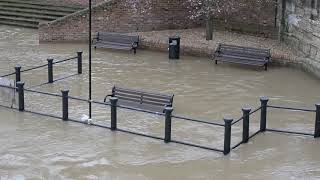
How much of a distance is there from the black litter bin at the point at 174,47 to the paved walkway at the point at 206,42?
2.60 ft

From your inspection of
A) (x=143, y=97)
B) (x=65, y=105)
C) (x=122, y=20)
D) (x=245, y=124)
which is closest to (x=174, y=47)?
(x=122, y=20)

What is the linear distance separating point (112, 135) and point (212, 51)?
881 centimetres

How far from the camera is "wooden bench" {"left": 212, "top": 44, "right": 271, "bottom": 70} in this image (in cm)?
1952

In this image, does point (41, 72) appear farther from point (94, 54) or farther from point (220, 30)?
point (220, 30)

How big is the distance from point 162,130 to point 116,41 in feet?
30.4

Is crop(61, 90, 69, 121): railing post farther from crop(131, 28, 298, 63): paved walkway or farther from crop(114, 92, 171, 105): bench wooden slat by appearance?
crop(131, 28, 298, 63): paved walkway

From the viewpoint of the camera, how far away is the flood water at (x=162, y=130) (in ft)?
37.3

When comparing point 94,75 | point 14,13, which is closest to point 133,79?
point 94,75

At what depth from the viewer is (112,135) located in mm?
13031

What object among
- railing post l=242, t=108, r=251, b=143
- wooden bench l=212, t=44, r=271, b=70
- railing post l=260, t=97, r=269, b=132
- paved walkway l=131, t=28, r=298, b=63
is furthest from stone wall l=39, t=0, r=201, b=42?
railing post l=242, t=108, r=251, b=143

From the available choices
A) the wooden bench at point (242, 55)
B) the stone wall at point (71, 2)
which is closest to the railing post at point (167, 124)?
the wooden bench at point (242, 55)

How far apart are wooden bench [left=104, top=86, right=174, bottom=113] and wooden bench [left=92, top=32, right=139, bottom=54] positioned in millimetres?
6828

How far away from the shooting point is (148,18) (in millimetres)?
24469

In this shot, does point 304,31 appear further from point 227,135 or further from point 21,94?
point 21,94
